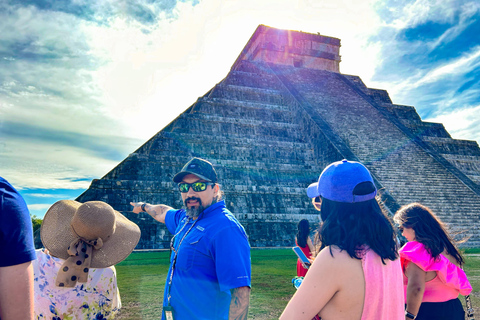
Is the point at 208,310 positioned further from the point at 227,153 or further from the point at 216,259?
the point at 227,153

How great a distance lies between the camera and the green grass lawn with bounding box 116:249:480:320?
6000 mm

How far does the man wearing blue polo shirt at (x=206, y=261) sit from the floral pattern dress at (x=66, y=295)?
461 mm

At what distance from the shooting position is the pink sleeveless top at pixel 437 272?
2.88m

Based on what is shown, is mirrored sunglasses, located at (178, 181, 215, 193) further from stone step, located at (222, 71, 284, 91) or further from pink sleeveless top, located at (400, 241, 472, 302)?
stone step, located at (222, 71, 284, 91)

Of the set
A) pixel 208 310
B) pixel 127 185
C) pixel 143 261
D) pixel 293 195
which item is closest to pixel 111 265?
pixel 208 310

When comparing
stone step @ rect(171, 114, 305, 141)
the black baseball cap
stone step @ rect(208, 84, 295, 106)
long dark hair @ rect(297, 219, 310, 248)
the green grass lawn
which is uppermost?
stone step @ rect(208, 84, 295, 106)

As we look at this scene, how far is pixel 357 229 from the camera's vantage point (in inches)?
68.6

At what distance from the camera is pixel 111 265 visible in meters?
2.51

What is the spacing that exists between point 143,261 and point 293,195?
7.70 m

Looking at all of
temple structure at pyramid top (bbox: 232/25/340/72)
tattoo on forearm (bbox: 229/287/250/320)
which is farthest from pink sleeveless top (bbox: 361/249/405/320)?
temple structure at pyramid top (bbox: 232/25/340/72)

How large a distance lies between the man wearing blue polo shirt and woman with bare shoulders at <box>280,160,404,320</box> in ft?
2.63

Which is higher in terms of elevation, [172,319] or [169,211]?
[169,211]

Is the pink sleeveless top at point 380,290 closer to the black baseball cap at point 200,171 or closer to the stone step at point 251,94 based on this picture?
the black baseball cap at point 200,171

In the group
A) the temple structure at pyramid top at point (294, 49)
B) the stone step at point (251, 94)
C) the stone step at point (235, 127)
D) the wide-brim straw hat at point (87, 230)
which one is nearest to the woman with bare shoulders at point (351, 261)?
the wide-brim straw hat at point (87, 230)
